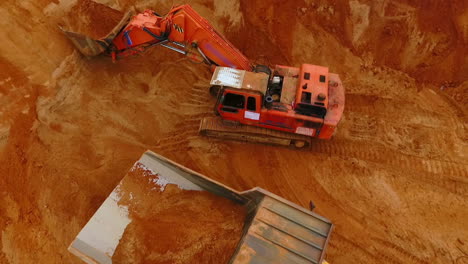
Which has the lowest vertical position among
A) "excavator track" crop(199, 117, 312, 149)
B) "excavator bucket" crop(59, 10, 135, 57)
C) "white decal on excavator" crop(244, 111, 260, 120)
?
"excavator track" crop(199, 117, 312, 149)

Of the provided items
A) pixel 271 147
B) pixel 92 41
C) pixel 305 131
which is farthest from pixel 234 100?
pixel 92 41

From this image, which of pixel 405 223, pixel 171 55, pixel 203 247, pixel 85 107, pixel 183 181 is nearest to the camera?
pixel 203 247

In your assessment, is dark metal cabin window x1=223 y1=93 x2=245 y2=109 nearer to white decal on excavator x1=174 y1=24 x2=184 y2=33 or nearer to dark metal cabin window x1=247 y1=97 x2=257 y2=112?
dark metal cabin window x1=247 y1=97 x2=257 y2=112

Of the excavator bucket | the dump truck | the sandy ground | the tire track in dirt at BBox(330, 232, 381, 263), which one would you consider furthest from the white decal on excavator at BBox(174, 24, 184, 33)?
the tire track in dirt at BBox(330, 232, 381, 263)

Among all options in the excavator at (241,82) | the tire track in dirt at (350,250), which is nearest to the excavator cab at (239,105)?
the excavator at (241,82)

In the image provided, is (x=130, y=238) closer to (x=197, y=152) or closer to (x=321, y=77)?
(x=197, y=152)

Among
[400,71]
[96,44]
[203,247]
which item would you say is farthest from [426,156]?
[96,44]
